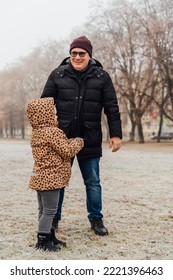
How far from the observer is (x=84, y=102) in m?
5.01

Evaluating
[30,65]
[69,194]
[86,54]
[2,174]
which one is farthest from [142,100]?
[86,54]

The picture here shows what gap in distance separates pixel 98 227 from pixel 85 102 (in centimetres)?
138

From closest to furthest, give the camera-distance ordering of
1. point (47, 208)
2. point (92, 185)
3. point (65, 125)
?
point (47, 208) → point (65, 125) → point (92, 185)

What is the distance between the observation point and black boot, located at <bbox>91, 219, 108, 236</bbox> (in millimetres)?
5129

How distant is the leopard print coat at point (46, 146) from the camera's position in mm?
4418

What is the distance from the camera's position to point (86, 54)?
500 cm

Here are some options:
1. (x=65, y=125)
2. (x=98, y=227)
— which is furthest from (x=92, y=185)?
(x=65, y=125)

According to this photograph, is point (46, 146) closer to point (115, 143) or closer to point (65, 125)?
point (65, 125)

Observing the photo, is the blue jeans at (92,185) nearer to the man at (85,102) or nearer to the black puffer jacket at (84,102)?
the man at (85,102)

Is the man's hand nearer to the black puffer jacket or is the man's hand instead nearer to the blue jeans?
the black puffer jacket

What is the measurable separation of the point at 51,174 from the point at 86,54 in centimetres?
137


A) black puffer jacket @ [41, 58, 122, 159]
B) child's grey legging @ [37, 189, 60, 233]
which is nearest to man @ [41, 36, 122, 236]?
black puffer jacket @ [41, 58, 122, 159]

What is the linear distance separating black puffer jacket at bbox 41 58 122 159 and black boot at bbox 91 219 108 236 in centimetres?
75
